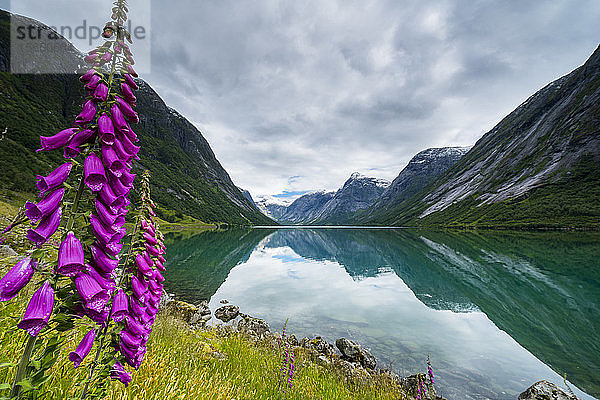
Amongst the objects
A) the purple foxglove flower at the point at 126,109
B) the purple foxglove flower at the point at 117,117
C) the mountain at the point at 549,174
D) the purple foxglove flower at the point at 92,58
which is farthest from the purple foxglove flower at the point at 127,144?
the mountain at the point at 549,174

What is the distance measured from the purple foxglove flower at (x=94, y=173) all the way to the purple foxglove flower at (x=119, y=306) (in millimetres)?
1422

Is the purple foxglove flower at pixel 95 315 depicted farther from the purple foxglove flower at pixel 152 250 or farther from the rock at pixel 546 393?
the rock at pixel 546 393

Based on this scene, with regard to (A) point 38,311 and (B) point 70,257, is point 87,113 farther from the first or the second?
(A) point 38,311

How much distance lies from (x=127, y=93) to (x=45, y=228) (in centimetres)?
146

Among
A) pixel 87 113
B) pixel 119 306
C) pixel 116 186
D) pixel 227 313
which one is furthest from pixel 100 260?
pixel 227 313

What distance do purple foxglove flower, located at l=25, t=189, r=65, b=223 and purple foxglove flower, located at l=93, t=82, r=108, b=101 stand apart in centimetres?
87

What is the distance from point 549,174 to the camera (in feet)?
483

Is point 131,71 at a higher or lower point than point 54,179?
higher

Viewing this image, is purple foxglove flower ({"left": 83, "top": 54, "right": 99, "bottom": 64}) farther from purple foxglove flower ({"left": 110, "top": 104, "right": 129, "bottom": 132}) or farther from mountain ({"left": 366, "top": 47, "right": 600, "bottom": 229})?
mountain ({"left": 366, "top": 47, "right": 600, "bottom": 229})

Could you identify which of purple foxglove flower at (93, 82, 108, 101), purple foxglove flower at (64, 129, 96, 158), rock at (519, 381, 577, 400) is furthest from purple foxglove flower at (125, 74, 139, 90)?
rock at (519, 381, 577, 400)

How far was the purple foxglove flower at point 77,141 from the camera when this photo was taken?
7.35 feet

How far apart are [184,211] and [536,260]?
563ft

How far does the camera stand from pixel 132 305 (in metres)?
3.26

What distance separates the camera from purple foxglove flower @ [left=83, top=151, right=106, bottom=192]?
7.10ft
